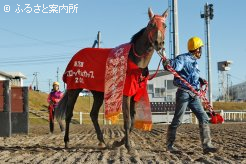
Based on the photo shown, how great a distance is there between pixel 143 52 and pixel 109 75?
0.81m

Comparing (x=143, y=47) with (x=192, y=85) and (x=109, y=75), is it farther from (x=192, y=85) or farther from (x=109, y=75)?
Result: (x=192, y=85)

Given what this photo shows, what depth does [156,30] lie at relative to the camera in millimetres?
8141

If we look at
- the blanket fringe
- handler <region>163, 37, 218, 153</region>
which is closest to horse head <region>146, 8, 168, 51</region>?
handler <region>163, 37, 218, 153</region>

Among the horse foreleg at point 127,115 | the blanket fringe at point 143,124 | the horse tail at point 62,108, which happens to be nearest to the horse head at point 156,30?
the horse foreleg at point 127,115

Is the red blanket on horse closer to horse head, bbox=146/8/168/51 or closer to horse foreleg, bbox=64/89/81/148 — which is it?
horse foreleg, bbox=64/89/81/148

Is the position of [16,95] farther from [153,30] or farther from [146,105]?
[153,30]

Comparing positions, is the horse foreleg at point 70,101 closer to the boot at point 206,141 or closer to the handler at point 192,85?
the handler at point 192,85

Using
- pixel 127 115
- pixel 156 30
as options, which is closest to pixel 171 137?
pixel 127 115

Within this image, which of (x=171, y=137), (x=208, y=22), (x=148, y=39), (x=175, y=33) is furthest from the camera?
(x=208, y=22)

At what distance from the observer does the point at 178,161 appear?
7.07 m

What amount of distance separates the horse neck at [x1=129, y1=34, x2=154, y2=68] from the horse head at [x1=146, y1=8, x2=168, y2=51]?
0.18 meters

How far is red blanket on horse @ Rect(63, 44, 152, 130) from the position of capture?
851 cm

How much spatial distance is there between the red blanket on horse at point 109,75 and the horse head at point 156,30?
21.0 inches

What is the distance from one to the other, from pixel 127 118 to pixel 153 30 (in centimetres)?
165
